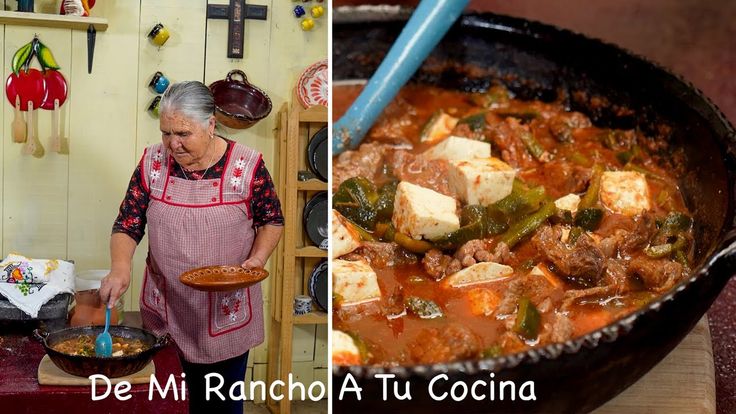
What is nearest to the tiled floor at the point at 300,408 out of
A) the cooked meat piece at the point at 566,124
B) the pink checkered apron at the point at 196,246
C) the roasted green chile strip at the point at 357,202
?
the pink checkered apron at the point at 196,246

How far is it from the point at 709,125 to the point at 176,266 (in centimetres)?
150

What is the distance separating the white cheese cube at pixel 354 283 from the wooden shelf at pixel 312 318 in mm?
293

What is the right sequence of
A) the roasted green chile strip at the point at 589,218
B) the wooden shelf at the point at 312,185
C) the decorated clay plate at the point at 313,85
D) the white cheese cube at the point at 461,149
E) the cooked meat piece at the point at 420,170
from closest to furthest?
the decorated clay plate at the point at 313,85
the wooden shelf at the point at 312,185
the roasted green chile strip at the point at 589,218
the cooked meat piece at the point at 420,170
the white cheese cube at the point at 461,149

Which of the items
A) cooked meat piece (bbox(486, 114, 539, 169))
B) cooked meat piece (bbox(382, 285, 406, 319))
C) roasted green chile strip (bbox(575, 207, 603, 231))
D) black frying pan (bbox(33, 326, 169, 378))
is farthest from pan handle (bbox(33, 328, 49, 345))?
cooked meat piece (bbox(486, 114, 539, 169))

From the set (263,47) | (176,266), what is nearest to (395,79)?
(263,47)

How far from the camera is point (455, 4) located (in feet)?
9.41

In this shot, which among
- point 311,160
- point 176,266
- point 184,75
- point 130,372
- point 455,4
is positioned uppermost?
point 455,4

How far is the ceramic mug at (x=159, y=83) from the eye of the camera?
1.94m

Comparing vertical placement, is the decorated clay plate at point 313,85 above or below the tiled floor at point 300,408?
above

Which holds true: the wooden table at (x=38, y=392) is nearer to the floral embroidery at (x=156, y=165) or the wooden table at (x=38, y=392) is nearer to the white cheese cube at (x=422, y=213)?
the floral embroidery at (x=156, y=165)

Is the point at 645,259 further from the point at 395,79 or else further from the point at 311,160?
the point at 395,79

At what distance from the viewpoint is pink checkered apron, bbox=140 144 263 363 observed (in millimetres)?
1993

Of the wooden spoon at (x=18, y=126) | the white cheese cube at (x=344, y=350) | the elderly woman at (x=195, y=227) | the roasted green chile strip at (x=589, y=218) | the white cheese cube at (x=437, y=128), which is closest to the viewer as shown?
the white cheese cube at (x=344, y=350)

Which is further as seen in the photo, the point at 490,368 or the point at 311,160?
the point at 311,160
